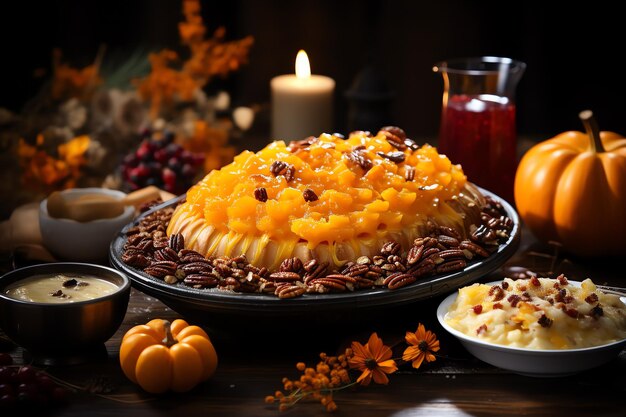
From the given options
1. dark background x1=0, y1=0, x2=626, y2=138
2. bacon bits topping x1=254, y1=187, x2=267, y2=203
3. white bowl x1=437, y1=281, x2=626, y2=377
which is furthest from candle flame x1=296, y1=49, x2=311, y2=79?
white bowl x1=437, y1=281, x2=626, y2=377

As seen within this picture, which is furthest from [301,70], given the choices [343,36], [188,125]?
[343,36]

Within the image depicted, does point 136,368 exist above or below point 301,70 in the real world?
below

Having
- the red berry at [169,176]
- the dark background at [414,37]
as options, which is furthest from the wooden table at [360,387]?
the dark background at [414,37]

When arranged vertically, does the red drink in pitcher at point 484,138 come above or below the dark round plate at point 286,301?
above

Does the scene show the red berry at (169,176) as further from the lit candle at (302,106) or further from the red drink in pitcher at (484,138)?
the red drink in pitcher at (484,138)

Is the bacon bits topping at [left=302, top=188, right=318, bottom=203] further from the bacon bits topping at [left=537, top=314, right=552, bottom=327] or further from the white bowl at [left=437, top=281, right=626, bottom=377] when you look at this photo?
the bacon bits topping at [left=537, top=314, right=552, bottom=327]

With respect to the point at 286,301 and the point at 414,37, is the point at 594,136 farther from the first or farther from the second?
the point at 414,37

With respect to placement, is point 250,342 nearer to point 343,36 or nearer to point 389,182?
point 389,182
